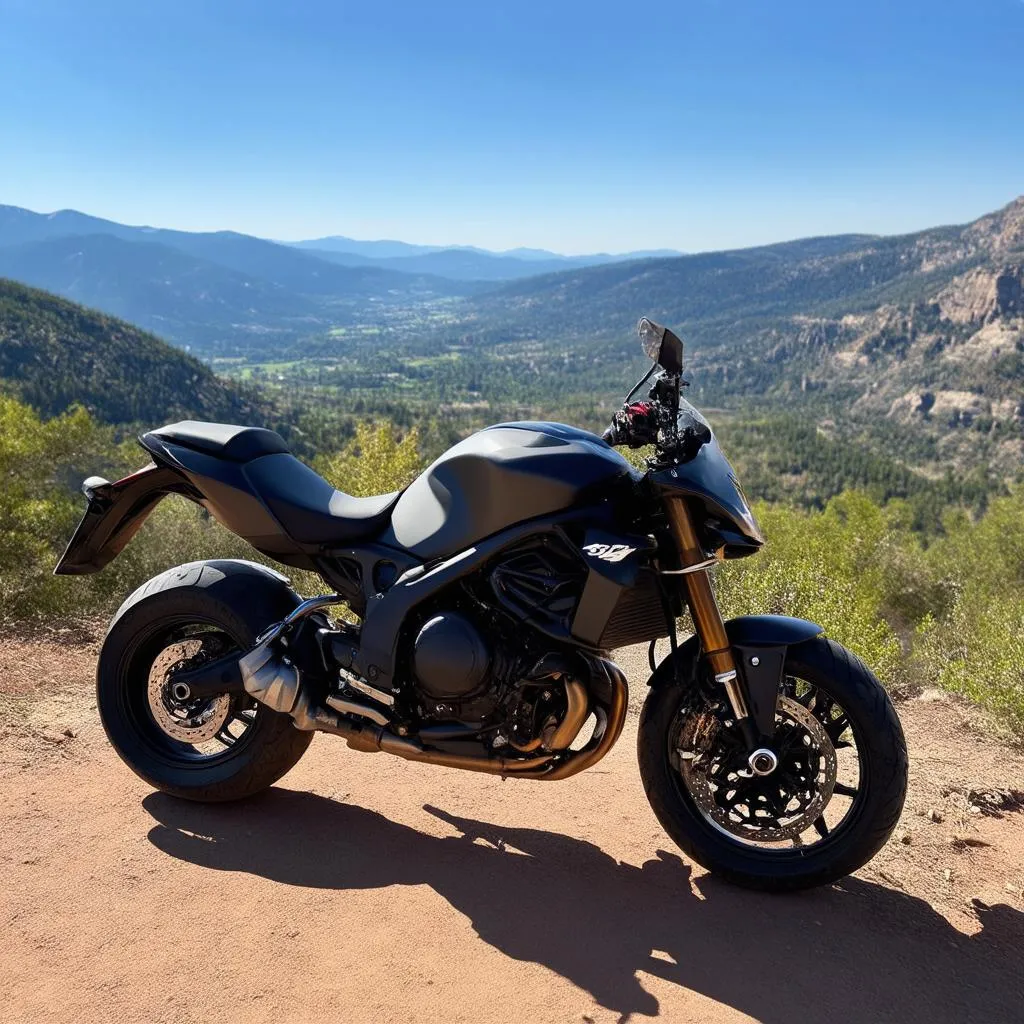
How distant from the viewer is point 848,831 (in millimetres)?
3641

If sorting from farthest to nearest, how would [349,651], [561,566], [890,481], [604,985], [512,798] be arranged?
[890,481], [512,798], [349,651], [561,566], [604,985]

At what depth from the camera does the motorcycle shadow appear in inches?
122

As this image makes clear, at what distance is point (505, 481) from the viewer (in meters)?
3.66

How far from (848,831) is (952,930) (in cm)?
56

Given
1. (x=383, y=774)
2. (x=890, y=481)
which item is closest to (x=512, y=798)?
(x=383, y=774)

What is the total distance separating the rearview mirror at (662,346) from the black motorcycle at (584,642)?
12mm

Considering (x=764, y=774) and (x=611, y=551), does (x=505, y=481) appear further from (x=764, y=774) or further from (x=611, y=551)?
(x=764, y=774)

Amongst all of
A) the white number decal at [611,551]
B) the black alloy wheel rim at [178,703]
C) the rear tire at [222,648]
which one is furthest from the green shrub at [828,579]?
the black alloy wheel rim at [178,703]

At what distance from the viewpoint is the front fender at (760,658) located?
3.67 meters

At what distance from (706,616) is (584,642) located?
56 cm

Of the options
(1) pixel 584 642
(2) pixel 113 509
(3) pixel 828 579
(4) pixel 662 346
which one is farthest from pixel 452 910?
(3) pixel 828 579

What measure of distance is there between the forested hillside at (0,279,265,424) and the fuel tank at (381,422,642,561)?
64.5 m

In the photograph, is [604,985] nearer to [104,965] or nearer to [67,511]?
[104,965]

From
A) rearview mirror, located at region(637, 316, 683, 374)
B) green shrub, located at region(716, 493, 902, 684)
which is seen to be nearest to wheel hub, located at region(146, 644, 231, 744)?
rearview mirror, located at region(637, 316, 683, 374)
